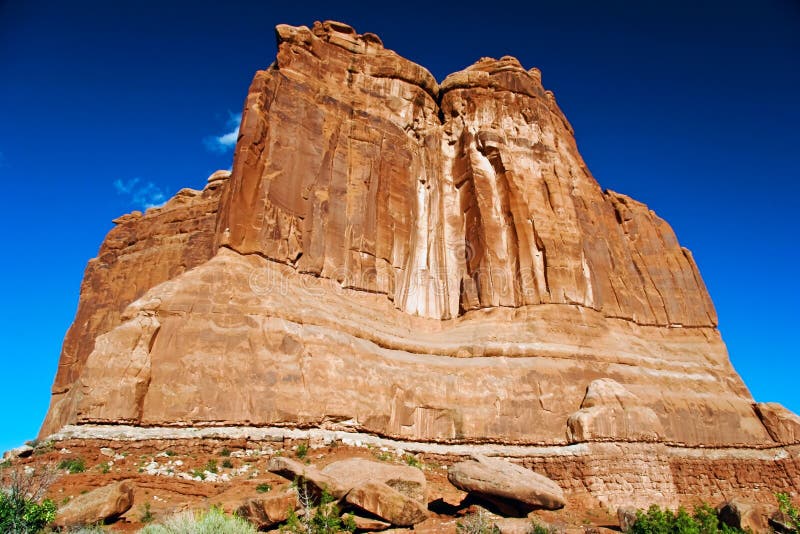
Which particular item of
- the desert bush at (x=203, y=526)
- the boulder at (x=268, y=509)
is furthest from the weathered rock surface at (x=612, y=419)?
the desert bush at (x=203, y=526)

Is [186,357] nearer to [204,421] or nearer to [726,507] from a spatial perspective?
[204,421]

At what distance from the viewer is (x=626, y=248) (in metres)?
44.6

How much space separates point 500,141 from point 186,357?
2557 centimetres

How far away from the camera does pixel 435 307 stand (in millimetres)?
35688

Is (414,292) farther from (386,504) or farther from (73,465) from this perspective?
(73,465)

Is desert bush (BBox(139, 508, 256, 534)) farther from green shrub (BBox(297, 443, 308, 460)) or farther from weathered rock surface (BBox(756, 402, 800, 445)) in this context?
weathered rock surface (BBox(756, 402, 800, 445))

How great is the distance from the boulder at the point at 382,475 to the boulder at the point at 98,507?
17.0 ft

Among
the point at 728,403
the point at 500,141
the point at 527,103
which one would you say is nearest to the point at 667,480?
the point at 728,403

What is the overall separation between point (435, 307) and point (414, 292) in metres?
1.62

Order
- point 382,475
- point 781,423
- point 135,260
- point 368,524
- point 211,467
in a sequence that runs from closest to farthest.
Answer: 1. point 368,524
2. point 382,475
3. point 211,467
4. point 781,423
5. point 135,260

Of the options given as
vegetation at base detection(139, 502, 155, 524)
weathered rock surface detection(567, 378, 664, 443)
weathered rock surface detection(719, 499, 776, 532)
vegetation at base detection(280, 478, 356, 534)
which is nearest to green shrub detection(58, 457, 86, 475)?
vegetation at base detection(139, 502, 155, 524)

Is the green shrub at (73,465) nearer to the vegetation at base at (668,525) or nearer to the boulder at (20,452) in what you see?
the boulder at (20,452)

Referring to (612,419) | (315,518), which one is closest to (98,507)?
(315,518)

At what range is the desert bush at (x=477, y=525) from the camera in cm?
1489
